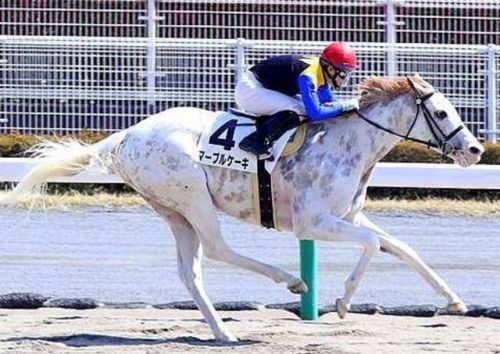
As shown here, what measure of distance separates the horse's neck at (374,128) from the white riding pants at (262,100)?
0.26 metres

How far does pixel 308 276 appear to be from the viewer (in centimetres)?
1032

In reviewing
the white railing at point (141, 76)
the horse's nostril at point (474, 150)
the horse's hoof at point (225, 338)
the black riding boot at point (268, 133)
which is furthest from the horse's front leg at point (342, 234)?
the white railing at point (141, 76)

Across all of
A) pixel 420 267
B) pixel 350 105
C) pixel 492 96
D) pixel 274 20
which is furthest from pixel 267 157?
pixel 274 20

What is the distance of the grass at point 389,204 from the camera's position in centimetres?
1677

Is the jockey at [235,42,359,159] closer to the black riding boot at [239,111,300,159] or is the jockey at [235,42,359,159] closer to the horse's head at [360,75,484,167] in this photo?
the black riding boot at [239,111,300,159]

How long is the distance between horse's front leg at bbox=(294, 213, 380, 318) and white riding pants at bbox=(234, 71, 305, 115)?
694mm

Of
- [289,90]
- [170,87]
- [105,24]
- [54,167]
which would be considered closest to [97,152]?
[54,167]

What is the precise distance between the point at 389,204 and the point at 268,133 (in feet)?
25.5

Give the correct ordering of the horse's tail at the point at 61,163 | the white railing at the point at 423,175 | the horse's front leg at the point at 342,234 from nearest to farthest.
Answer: the horse's front leg at the point at 342,234
the horse's tail at the point at 61,163
the white railing at the point at 423,175

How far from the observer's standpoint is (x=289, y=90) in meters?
9.69

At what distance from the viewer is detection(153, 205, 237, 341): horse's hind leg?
30.6 feet

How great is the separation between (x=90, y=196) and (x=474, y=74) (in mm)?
5229

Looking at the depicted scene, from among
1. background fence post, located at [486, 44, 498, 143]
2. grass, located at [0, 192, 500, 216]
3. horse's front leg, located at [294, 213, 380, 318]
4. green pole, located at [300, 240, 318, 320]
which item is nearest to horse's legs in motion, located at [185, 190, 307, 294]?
horse's front leg, located at [294, 213, 380, 318]

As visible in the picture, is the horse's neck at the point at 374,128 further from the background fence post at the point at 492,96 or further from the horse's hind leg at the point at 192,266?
the background fence post at the point at 492,96
